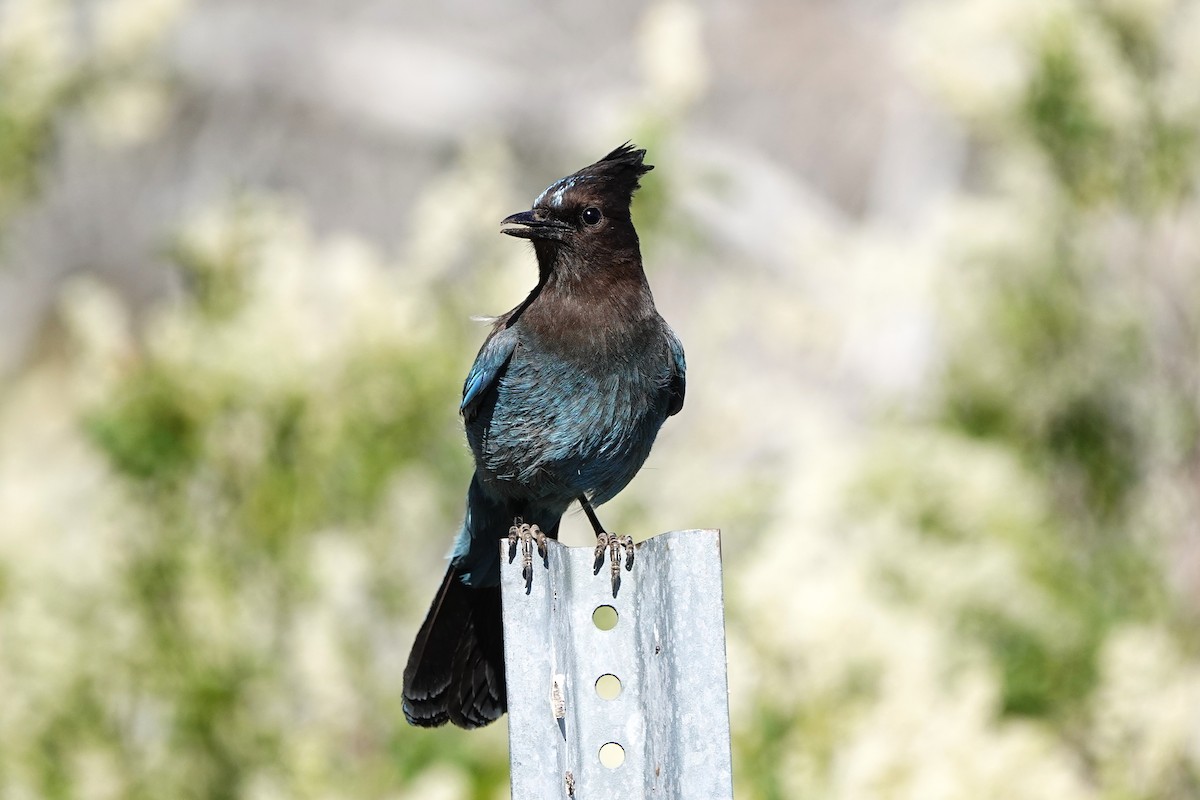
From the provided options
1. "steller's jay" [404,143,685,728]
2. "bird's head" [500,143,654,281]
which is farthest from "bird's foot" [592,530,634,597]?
"bird's head" [500,143,654,281]

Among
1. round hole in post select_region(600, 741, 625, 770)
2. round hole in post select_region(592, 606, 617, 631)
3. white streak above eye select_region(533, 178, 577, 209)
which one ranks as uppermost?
white streak above eye select_region(533, 178, 577, 209)

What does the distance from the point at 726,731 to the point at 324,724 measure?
2822 millimetres

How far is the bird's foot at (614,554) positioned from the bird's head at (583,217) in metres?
0.74

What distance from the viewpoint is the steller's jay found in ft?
9.95

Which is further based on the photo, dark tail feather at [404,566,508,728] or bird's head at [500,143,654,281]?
bird's head at [500,143,654,281]

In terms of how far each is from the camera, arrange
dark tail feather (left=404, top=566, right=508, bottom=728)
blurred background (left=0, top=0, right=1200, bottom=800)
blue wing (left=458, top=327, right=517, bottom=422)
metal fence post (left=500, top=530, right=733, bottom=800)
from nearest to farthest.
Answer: metal fence post (left=500, top=530, right=733, bottom=800)
dark tail feather (left=404, top=566, right=508, bottom=728)
blue wing (left=458, top=327, right=517, bottom=422)
blurred background (left=0, top=0, right=1200, bottom=800)

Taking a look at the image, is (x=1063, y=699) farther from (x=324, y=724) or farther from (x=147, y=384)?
(x=147, y=384)

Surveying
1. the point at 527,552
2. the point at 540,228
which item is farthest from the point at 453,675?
the point at 540,228

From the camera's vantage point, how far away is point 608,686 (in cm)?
220

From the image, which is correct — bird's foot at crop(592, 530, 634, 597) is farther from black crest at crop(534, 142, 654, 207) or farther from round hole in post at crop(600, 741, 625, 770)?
black crest at crop(534, 142, 654, 207)

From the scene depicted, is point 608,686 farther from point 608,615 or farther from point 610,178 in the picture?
point 610,178

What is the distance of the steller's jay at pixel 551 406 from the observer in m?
3.03

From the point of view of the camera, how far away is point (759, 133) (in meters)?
10.5

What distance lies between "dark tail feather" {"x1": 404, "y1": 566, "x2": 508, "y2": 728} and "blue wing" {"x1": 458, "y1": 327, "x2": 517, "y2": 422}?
1.46ft
